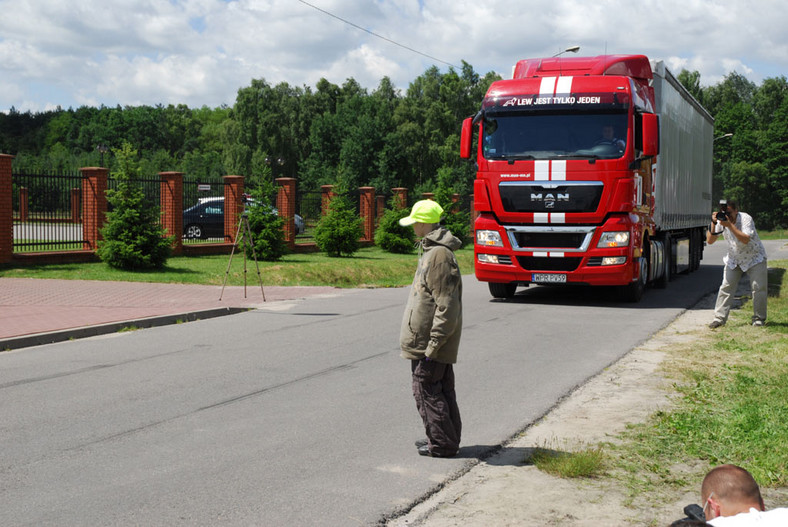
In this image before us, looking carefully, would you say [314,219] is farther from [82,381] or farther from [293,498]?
[293,498]

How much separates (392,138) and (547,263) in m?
65.3

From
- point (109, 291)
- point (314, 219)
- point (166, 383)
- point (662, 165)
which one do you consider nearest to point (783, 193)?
point (314, 219)

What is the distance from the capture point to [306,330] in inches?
491

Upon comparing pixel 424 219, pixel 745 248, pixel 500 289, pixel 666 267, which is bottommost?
pixel 500 289

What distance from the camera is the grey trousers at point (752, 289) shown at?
486 inches

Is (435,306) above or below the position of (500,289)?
above

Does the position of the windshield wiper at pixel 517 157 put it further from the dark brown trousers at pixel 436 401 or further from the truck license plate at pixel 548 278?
the dark brown trousers at pixel 436 401

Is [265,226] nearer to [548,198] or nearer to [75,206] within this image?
[75,206]

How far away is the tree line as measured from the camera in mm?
79438

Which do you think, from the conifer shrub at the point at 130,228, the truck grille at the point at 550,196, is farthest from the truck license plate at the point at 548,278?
the conifer shrub at the point at 130,228

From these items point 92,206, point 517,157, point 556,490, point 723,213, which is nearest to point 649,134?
point 517,157

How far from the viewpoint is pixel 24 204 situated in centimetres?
2269

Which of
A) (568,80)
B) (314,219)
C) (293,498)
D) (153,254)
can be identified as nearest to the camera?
(293,498)

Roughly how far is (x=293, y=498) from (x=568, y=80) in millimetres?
11908
